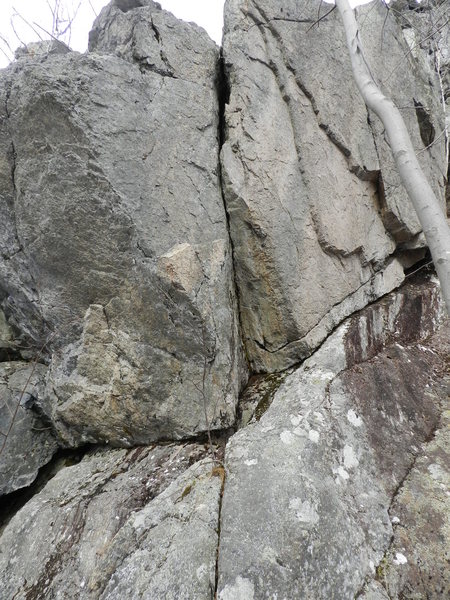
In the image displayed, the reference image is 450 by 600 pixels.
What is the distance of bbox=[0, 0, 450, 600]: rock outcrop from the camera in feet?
8.67

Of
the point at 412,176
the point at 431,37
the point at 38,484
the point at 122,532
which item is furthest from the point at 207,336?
the point at 431,37

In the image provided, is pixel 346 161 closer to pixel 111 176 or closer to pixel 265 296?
pixel 265 296

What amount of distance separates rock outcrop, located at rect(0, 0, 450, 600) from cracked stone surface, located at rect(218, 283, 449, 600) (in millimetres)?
16

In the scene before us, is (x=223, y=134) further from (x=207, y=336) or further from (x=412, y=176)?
(x=207, y=336)

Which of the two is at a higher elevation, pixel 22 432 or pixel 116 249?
pixel 116 249

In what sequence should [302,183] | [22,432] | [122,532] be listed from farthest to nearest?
[302,183]
[22,432]
[122,532]

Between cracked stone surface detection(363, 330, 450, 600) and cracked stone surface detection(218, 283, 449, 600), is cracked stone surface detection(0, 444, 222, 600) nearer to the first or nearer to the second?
cracked stone surface detection(218, 283, 449, 600)

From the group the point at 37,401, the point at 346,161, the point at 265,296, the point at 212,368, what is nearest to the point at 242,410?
the point at 212,368

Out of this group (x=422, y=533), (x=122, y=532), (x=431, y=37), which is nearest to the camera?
(x=422, y=533)

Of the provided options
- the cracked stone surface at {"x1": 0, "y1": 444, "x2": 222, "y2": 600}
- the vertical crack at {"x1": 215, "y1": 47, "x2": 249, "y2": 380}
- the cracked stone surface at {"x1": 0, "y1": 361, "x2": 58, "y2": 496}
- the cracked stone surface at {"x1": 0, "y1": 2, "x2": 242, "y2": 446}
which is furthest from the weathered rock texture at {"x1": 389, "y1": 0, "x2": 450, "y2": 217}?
the cracked stone surface at {"x1": 0, "y1": 361, "x2": 58, "y2": 496}

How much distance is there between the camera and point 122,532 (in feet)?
9.24

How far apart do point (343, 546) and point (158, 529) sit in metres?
1.29

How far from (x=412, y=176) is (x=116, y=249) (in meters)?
2.74

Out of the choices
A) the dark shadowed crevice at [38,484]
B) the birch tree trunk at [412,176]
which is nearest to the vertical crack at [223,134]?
the birch tree trunk at [412,176]
